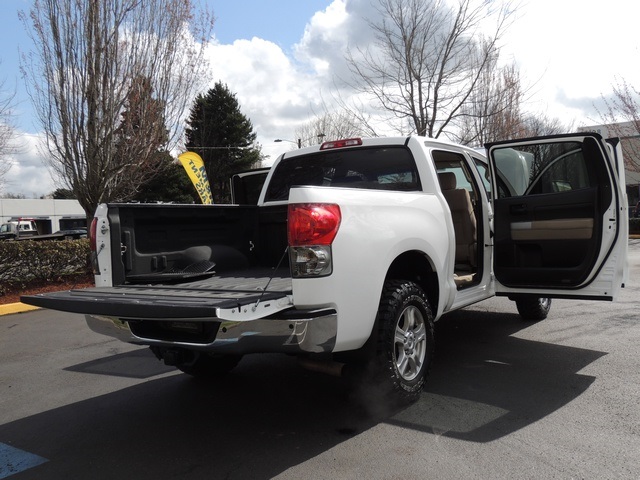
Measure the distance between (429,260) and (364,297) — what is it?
1062 millimetres

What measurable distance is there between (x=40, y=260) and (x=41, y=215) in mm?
51371

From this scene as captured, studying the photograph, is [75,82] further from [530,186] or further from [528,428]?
[528,428]

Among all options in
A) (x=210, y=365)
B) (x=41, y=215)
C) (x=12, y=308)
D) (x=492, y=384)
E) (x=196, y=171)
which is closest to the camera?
(x=492, y=384)

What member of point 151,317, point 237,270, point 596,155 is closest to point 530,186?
point 596,155

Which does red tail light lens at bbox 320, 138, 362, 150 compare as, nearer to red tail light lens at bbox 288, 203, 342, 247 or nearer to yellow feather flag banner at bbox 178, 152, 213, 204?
red tail light lens at bbox 288, 203, 342, 247

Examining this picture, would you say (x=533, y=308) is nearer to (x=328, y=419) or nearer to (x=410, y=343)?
(x=410, y=343)

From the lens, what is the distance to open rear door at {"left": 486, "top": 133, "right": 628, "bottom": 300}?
4633 millimetres

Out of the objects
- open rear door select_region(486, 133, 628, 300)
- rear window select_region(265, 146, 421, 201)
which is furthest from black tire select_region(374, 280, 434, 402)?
open rear door select_region(486, 133, 628, 300)

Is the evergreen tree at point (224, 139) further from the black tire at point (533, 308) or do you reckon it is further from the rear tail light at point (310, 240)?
the rear tail light at point (310, 240)

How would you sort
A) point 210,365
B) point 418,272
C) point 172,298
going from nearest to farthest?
1. point 172,298
2. point 418,272
3. point 210,365

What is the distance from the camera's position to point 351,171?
477 centimetres

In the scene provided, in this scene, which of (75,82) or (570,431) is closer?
(570,431)

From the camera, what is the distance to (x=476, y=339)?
5.94 meters

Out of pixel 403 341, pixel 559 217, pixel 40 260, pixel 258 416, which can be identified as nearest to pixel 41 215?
pixel 40 260
